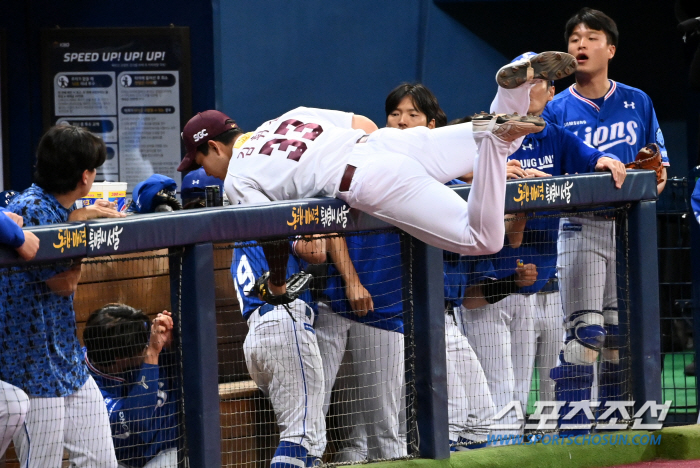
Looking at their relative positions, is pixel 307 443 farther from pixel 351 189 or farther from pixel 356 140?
pixel 356 140

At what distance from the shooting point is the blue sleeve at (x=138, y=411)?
290cm

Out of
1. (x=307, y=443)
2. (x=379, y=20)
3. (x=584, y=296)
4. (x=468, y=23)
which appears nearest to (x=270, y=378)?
(x=307, y=443)

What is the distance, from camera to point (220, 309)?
369 centimetres

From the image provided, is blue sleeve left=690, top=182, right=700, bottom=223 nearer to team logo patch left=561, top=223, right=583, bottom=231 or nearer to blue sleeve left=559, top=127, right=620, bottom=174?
blue sleeve left=559, top=127, right=620, bottom=174

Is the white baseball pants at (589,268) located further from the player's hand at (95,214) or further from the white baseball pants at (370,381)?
the player's hand at (95,214)

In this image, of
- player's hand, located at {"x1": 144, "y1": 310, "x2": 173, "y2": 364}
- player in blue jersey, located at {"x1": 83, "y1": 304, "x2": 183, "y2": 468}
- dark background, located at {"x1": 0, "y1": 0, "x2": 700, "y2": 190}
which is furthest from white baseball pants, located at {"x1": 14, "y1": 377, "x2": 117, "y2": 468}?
dark background, located at {"x1": 0, "y1": 0, "x2": 700, "y2": 190}

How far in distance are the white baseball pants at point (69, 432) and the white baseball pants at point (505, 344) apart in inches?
56.6

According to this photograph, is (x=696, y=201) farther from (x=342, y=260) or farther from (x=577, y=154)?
(x=342, y=260)

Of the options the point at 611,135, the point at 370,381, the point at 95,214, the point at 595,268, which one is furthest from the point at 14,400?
the point at 611,135

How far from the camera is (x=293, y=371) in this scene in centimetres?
309

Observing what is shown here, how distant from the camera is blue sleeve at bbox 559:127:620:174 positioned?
3.71 metres

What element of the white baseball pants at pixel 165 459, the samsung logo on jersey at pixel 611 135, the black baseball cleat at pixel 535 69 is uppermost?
the black baseball cleat at pixel 535 69

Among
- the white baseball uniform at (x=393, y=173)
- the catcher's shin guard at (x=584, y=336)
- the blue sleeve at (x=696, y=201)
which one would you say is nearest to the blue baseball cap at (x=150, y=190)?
the white baseball uniform at (x=393, y=173)

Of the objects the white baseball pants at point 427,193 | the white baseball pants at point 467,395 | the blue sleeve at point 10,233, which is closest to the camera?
the blue sleeve at point 10,233
